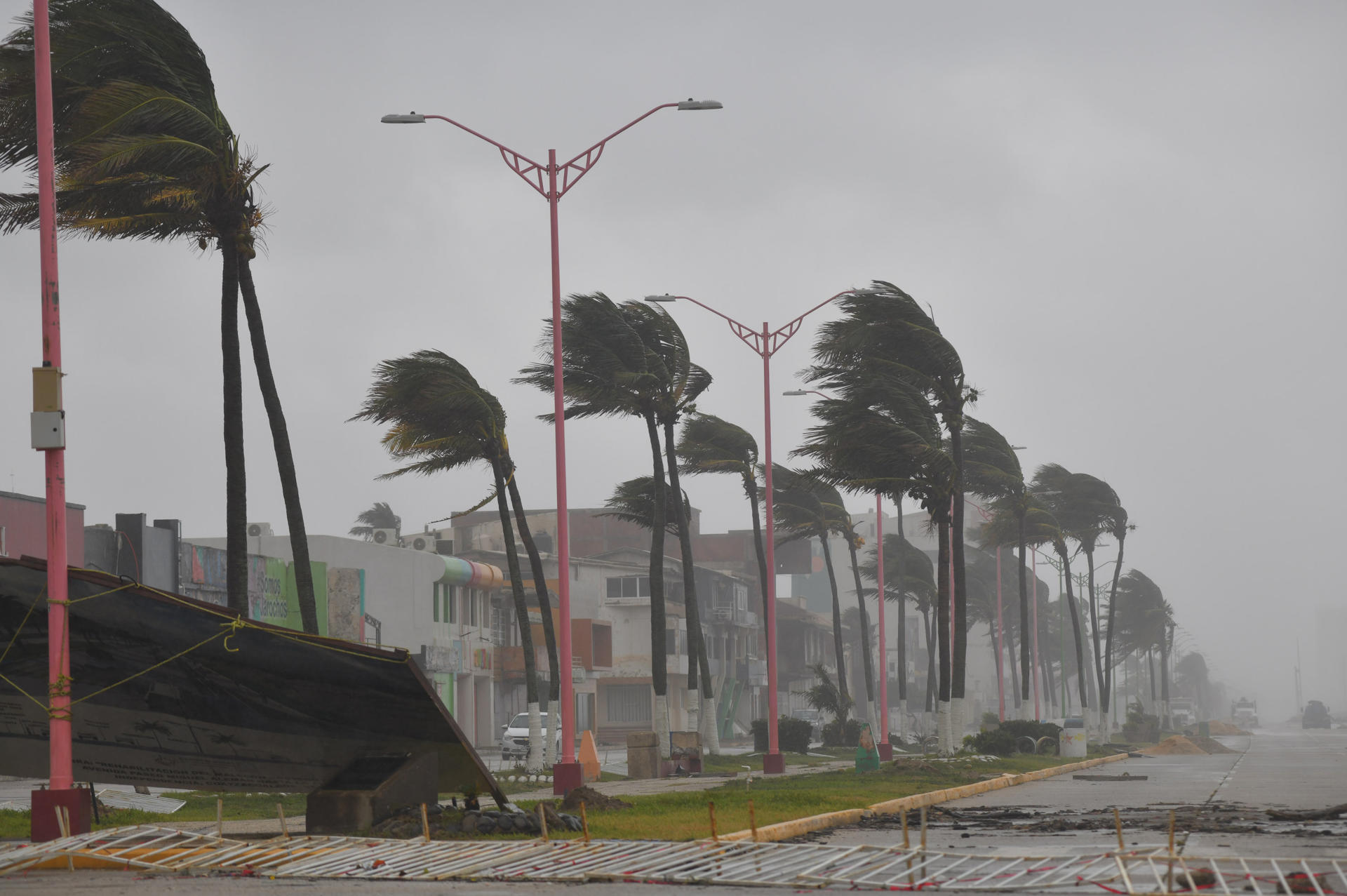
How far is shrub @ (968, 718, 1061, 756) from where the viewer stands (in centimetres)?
4603

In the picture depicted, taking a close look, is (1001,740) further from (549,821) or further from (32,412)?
(32,412)

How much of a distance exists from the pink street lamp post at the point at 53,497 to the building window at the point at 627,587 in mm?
67558

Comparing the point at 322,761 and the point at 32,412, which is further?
the point at 322,761

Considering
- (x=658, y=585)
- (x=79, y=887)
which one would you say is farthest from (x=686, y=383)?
(x=79, y=887)

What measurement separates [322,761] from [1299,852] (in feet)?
34.0

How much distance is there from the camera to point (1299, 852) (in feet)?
44.6

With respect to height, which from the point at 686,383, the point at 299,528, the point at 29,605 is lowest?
the point at 29,605

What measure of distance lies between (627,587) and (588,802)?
6327 cm

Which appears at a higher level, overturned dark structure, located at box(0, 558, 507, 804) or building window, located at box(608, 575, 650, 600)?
building window, located at box(608, 575, 650, 600)

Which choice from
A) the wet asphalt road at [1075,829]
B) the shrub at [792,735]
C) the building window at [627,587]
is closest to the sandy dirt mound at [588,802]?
the wet asphalt road at [1075,829]

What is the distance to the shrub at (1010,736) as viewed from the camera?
46.0 m

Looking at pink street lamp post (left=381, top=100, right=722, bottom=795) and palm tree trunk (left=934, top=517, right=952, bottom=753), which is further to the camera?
palm tree trunk (left=934, top=517, right=952, bottom=753)

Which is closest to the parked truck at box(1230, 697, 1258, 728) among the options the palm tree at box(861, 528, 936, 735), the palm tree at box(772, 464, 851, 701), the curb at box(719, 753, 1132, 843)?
the palm tree at box(861, 528, 936, 735)

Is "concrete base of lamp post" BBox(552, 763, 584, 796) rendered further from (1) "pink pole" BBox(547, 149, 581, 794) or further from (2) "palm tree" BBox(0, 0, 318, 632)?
(2) "palm tree" BBox(0, 0, 318, 632)
